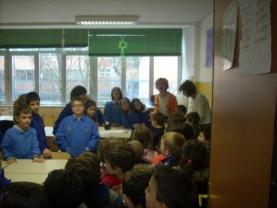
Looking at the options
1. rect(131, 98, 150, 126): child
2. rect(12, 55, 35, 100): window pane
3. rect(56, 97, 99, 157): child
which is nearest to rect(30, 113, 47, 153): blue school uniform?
rect(56, 97, 99, 157): child

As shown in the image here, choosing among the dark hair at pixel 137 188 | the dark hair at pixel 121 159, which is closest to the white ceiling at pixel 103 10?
the dark hair at pixel 121 159

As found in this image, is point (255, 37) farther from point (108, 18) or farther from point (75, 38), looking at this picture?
point (75, 38)

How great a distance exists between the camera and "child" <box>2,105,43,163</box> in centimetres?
300

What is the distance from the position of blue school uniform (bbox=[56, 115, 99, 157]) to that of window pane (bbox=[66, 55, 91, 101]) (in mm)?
4238

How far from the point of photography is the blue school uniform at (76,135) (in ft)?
11.5

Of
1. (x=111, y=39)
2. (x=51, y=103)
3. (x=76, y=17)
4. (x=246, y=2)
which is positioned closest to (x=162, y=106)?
(x=76, y=17)

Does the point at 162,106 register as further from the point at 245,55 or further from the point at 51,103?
the point at 245,55

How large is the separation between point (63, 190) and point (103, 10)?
4.07 meters

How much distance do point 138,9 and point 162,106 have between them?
162 centimetres

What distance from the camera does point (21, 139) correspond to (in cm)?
304

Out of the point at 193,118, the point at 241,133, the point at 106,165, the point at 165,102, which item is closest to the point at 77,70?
the point at 165,102

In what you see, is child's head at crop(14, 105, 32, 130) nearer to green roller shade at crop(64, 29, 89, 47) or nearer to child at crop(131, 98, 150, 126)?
child at crop(131, 98, 150, 126)

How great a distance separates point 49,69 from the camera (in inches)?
303

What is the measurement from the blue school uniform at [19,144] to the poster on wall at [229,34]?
2.31 meters
